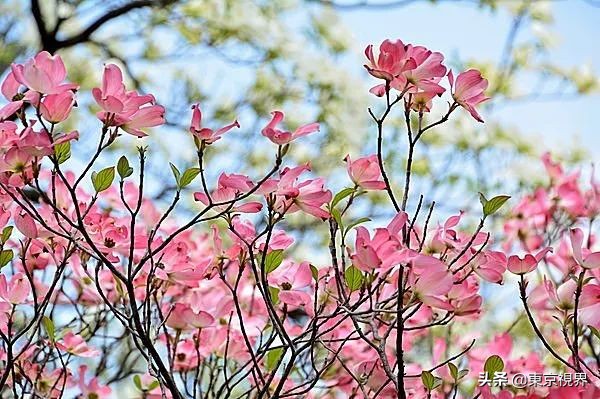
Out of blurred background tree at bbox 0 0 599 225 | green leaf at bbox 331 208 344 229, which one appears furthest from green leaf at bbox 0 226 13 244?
blurred background tree at bbox 0 0 599 225

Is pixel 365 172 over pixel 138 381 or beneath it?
over

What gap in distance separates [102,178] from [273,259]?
0.41 ft

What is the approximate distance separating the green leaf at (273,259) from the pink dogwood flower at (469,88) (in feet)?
0.52

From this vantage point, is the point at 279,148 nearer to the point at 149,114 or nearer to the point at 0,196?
the point at 149,114

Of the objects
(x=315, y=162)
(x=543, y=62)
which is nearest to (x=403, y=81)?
(x=315, y=162)

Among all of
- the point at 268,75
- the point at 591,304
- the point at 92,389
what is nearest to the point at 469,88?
the point at 591,304

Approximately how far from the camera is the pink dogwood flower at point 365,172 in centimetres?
58

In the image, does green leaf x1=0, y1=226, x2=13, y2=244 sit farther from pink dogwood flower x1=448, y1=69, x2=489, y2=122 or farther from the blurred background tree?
the blurred background tree

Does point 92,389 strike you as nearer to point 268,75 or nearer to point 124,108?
point 124,108

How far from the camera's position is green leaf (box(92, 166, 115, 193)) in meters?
0.56

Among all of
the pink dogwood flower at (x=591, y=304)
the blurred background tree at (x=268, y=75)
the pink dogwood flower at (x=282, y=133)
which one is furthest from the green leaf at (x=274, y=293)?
the blurred background tree at (x=268, y=75)

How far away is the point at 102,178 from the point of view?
21.9 inches

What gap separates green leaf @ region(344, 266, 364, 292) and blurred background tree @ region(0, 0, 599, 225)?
203 cm

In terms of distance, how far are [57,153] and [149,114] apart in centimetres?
6
